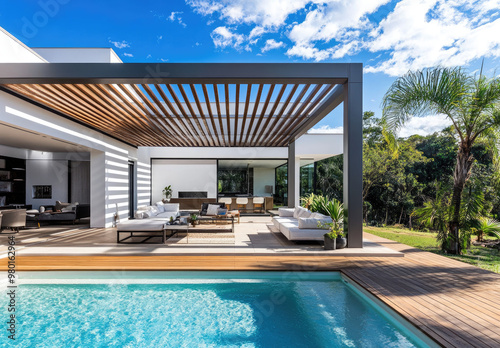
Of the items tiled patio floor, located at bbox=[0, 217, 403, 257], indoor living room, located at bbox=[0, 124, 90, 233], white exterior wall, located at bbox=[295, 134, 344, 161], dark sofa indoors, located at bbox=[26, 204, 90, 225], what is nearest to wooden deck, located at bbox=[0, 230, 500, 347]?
tiled patio floor, located at bbox=[0, 217, 403, 257]

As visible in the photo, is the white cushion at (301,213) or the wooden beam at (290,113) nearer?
the wooden beam at (290,113)

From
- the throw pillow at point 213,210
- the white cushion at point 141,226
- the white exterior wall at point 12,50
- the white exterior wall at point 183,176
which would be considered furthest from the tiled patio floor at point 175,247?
the white exterior wall at point 183,176

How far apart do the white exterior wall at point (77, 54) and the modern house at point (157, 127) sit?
0.20ft

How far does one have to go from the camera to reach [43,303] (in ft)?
12.7

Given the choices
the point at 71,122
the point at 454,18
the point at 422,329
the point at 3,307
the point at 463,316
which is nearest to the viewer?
the point at 422,329

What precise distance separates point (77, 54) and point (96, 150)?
798cm

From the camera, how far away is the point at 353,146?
19.8ft

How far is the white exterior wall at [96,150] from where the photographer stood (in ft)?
20.2

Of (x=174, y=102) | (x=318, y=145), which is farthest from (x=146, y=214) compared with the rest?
(x=318, y=145)

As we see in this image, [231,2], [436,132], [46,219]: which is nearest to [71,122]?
[46,219]

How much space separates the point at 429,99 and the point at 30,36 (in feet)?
30.1

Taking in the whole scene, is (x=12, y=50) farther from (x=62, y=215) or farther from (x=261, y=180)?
(x=261, y=180)

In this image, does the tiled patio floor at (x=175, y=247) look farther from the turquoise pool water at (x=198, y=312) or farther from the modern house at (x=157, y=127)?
the turquoise pool water at (x=198, y=312)

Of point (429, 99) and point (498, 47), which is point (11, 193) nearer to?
point (429, 99)
